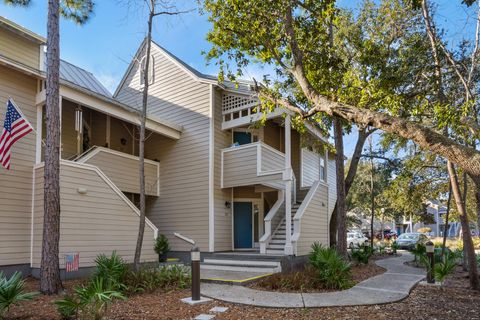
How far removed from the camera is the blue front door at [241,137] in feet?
51.5

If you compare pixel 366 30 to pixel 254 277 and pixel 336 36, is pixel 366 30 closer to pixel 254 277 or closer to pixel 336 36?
pixel 336 36

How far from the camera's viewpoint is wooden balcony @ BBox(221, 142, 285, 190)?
13.5 metres

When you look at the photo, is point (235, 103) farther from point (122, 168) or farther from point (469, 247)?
point (469, 247)

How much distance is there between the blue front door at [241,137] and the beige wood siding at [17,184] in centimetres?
741

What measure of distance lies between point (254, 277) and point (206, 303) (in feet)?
9.41

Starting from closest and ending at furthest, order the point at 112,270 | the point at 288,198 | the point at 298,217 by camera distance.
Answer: the point at 112,270
the point at 288,198
the point at 298,217

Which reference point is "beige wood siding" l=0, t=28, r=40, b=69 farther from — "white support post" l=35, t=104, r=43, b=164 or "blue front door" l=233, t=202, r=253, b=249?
"blue front door" l=233, t=202, r=253, b=249

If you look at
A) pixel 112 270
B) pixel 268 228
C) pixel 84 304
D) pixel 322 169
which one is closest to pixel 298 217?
pixel 268 228

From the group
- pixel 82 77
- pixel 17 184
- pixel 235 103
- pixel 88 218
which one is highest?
pixel 82 77

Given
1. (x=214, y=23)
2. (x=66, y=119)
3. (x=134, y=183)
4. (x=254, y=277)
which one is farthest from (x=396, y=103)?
(x=66, y=119)

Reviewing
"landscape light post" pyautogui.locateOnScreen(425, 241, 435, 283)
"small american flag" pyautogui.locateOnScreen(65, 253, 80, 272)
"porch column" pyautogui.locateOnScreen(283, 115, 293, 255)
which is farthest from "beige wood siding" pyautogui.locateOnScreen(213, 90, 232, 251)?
"landscape light post" pyautogui.locateOnScreen(425, 241, 435, 283)

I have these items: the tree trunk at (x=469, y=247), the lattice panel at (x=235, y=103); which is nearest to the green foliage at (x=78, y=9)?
the lattice panel at (x=235, y=103)

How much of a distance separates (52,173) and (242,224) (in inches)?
340

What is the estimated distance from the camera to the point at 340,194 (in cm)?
1376
